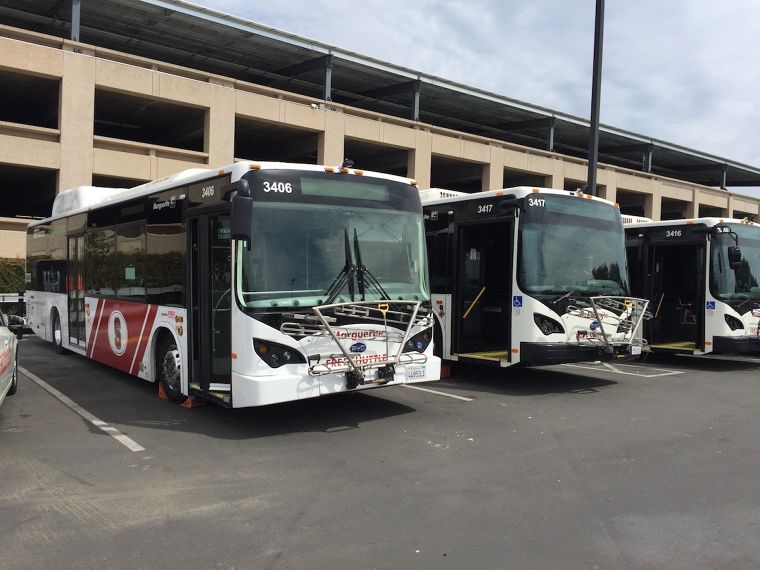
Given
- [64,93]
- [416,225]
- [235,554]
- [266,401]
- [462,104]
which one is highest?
[462,104]

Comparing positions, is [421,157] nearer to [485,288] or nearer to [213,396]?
[485,288]

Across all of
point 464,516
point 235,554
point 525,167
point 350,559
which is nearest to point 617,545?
point 464,516

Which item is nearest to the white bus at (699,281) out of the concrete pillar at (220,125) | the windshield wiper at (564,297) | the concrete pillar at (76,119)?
the windshield wiper at (564,297)

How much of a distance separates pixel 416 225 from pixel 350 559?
15.4 ft

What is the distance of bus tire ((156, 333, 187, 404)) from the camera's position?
8.16 m

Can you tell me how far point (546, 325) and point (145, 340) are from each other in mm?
5734

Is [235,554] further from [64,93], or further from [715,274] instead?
[64,93]

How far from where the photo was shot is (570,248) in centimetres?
995

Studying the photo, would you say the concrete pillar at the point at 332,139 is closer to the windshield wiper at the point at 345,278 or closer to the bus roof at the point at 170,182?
the bus roof at the point at 170,182

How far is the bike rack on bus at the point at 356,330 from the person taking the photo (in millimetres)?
6801

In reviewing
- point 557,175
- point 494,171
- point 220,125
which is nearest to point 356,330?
point 220,125

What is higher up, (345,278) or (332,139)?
(332,139)

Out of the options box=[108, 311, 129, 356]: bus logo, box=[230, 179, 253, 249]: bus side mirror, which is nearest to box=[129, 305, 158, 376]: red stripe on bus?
box=[108, 311, 129, 356]: bus logo

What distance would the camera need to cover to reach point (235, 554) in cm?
401
